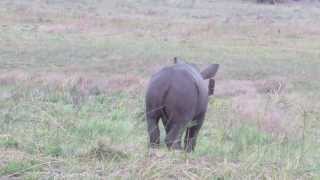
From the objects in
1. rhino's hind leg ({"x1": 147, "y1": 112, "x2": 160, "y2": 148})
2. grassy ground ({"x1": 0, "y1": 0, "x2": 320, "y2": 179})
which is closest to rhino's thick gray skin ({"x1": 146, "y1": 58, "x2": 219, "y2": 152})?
rhino's hind leg ({"x1": 147, "y1": 112, "x2": 160, "y2": 148})

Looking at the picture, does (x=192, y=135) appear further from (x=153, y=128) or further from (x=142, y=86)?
(x=142, y=86)

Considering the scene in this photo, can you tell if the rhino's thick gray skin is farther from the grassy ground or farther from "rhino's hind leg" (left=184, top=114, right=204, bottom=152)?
the grassy ground

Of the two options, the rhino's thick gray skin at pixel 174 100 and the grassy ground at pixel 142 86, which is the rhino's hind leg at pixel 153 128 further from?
the grassy ground at pixel 142 86

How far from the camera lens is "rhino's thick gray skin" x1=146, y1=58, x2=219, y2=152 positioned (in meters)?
7.33

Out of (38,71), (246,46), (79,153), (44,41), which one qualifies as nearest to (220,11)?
(246,46)

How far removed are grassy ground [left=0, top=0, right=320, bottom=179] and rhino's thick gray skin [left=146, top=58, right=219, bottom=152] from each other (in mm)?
262

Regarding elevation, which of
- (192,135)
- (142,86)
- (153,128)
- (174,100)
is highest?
(174,100)

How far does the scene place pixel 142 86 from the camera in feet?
47.4

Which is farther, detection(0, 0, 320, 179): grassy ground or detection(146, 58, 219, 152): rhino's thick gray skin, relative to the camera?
detection(146, 58, 219, 152): rhino's thick gray skin

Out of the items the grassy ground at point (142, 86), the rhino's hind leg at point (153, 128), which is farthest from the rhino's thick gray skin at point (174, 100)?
the grassy ground at point (142, 86)

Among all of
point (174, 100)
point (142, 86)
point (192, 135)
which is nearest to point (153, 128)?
point (174, 100)

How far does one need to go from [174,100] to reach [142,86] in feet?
23.4

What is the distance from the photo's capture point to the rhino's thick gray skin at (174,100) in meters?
7.33

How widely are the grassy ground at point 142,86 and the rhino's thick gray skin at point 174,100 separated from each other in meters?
0.26
